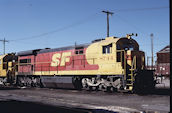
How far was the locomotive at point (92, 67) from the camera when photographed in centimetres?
1523

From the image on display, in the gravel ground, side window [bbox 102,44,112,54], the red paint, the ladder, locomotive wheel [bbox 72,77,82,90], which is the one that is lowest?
the gravel ground

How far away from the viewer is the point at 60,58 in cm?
1973

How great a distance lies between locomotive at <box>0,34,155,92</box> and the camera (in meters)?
15.2

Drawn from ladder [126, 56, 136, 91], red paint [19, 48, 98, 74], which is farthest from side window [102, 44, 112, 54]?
ladder [126, 56, 136, 91]

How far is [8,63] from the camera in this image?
2597cm

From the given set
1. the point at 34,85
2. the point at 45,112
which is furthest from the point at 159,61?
the point at 45,112

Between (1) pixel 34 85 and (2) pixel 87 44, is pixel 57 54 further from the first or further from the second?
(1) pixel 34 85

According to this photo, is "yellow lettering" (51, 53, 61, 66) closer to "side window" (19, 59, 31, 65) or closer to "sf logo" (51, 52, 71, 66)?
"sf logo" (51, 52, 71, 66)

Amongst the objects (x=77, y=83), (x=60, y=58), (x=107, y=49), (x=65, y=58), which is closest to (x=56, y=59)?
(x=60, y=58)

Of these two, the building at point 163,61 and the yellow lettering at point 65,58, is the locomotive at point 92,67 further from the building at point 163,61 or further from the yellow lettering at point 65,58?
the building at point 163,61

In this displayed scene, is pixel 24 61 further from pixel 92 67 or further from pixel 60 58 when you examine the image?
pixel 92 67

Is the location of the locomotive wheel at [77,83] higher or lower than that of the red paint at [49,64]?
lower

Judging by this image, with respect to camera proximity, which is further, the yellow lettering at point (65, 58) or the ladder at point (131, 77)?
the yellow lettering at point (65, 58)

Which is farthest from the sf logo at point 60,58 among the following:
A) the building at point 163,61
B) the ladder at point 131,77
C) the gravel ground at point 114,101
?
the building at point 163,61
